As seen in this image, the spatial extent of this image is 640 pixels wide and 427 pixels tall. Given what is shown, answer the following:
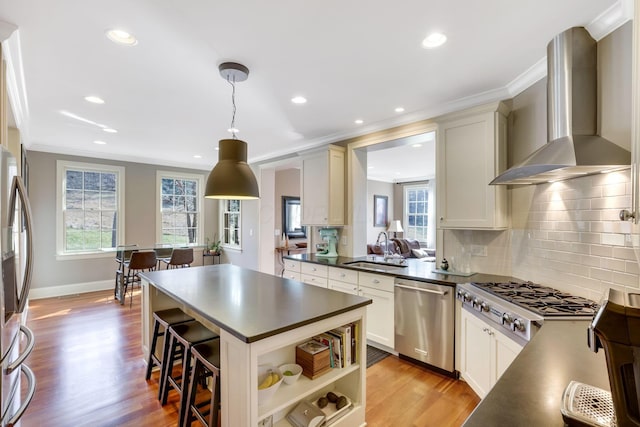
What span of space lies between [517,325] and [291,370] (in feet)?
4.54

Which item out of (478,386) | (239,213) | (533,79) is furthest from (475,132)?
(239,213)

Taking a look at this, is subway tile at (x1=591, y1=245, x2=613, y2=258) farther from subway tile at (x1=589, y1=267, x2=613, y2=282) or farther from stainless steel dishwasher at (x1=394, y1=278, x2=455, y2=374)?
stainless steel dishwasher at (x1=394, y1=278, x2=455, y2=374)

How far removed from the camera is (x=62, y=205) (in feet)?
17.4

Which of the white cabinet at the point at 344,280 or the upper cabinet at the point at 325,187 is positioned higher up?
the upper cabinet at the point at 325,187

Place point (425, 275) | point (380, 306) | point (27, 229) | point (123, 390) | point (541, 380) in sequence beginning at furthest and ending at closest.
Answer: point (380, 306) < point (425, 275) < point (123, 390) < point (27, 229) < point (541, 380)

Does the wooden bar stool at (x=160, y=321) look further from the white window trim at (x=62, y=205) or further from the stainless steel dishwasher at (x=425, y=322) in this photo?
the white window trim at (x=62, y=205)

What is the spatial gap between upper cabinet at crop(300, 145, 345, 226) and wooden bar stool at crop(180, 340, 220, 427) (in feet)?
7.59

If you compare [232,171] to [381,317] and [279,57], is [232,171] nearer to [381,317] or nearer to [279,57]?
[279,57]

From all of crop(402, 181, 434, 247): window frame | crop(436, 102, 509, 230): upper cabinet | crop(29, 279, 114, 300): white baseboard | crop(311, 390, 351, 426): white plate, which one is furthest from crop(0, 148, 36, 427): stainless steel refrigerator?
crop(402, 181, 434, 247): window frame

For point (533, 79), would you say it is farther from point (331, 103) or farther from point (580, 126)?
point (331, 103)

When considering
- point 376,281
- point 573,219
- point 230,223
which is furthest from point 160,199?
point 573,219

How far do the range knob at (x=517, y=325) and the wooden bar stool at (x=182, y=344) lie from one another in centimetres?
190

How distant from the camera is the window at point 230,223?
21.6ft

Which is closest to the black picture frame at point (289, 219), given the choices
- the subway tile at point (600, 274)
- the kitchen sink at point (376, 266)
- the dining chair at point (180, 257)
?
the dining chair at point (180, 257)
